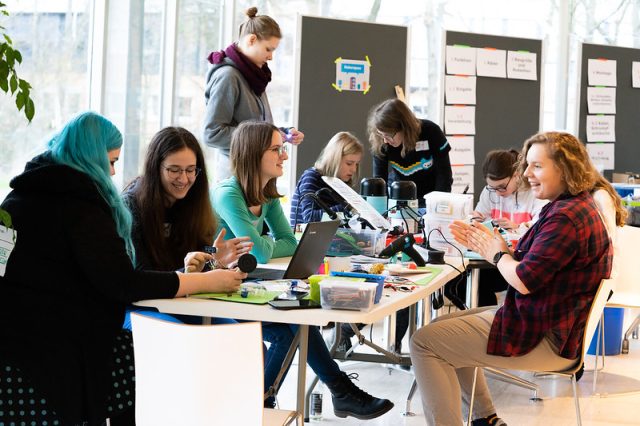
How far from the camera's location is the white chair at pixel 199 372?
A: 189 cm

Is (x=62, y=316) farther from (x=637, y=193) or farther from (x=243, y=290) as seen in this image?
(x=637, y=193)

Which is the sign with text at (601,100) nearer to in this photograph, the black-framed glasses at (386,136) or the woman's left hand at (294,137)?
the black-framed glasses at (386,136)

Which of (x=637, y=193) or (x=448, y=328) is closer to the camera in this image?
(x=448, y=328)

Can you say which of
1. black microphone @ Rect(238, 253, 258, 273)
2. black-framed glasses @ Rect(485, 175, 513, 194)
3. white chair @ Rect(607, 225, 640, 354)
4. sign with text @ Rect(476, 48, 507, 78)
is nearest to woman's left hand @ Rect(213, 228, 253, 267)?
black microphone @ Rect(238, 253, 258, 273)

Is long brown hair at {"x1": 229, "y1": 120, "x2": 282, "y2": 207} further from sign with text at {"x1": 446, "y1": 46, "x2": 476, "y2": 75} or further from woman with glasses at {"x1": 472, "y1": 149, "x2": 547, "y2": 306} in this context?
sign with text at {"x1": 446, "y1": 46, "x2": 476, "y2": 75}

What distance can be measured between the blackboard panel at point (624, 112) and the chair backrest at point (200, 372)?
580cm

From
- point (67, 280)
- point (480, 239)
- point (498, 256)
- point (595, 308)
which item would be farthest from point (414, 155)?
point (67, 280)

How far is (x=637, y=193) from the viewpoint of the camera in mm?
6277

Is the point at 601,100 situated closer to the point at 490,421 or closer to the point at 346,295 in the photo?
the point at 490,421

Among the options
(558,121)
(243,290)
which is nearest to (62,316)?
(243,290)

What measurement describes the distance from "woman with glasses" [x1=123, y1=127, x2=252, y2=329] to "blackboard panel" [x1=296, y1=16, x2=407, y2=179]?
2.93 m

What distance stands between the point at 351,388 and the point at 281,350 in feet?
1.34

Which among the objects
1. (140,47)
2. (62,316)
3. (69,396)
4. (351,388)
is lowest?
(351,388)

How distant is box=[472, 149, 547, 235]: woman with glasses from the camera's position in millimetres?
4887
